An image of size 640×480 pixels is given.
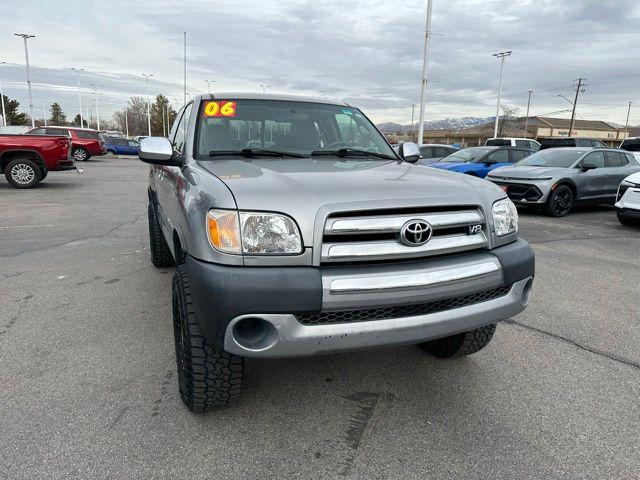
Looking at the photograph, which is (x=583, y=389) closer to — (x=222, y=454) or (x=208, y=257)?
(x=222, y=454)

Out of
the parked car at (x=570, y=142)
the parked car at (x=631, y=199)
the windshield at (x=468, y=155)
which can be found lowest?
the parked car at (x=631, y=199)

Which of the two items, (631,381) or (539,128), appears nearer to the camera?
(631,381)

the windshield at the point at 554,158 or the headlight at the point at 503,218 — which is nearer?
the headlight at the point at 503,218

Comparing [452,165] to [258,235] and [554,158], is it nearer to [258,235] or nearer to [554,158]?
[554,158]

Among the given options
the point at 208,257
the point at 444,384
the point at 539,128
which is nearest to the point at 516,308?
the point at 444,384

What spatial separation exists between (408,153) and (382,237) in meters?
1.69

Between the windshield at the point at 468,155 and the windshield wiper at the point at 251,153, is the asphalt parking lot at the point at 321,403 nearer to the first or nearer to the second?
the windshield wiper at the point at 251,153

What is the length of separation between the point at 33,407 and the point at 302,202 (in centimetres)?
188

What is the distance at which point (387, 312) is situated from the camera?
6.93ft

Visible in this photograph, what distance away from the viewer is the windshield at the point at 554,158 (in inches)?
402

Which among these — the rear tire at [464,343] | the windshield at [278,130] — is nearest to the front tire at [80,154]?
the windshield at [278,130]

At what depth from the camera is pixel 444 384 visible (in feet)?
9.32

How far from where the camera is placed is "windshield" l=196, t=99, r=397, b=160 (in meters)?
3.20

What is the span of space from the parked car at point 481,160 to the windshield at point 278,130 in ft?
29.3
